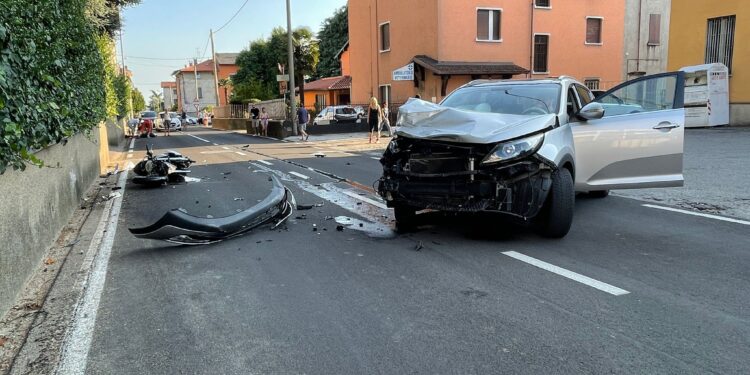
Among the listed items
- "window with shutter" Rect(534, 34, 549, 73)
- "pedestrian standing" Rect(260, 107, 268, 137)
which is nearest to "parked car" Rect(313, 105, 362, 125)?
"pedestrian standing" Rect(260, 107, 268, 137)

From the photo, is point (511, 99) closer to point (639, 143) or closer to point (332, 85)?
point (639, 143)

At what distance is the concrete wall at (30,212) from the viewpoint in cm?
461

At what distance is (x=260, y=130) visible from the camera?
3306cm

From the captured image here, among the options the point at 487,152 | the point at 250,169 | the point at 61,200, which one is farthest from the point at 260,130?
the point at 487,152

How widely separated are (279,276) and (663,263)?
3776 millimetres

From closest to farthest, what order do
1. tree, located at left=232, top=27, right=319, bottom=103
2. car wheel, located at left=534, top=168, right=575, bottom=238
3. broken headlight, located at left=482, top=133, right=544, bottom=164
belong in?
broken headlight, located at left=482, top=133, right=544, bottom=164 → car wheel, located at left=534, top=168, right=575, bottom=238 → tree, located at left=232, top=27, right=319, bottom=103

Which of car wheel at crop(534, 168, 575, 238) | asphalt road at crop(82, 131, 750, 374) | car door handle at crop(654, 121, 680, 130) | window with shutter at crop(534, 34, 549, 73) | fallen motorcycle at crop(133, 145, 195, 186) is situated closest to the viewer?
asphalt road at crop(82, 131, 750, 374)

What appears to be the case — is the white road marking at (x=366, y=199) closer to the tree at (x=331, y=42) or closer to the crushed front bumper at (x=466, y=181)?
the crushed front bumper at (x=466, y=181)

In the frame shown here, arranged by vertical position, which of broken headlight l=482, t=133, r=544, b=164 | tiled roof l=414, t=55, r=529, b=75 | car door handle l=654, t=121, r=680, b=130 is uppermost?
tiled roof l=414, t=55, r=529, b=75

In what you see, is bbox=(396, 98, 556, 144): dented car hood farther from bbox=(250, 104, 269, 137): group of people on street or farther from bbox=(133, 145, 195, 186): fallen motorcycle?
bbox=(250, 104, 269, 137): group of people on street

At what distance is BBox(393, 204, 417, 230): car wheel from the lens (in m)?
6.43

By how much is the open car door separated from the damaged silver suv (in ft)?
0.04

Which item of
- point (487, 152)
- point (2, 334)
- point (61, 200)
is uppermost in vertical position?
point (487, 152)

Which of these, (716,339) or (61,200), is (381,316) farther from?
(61,200)
